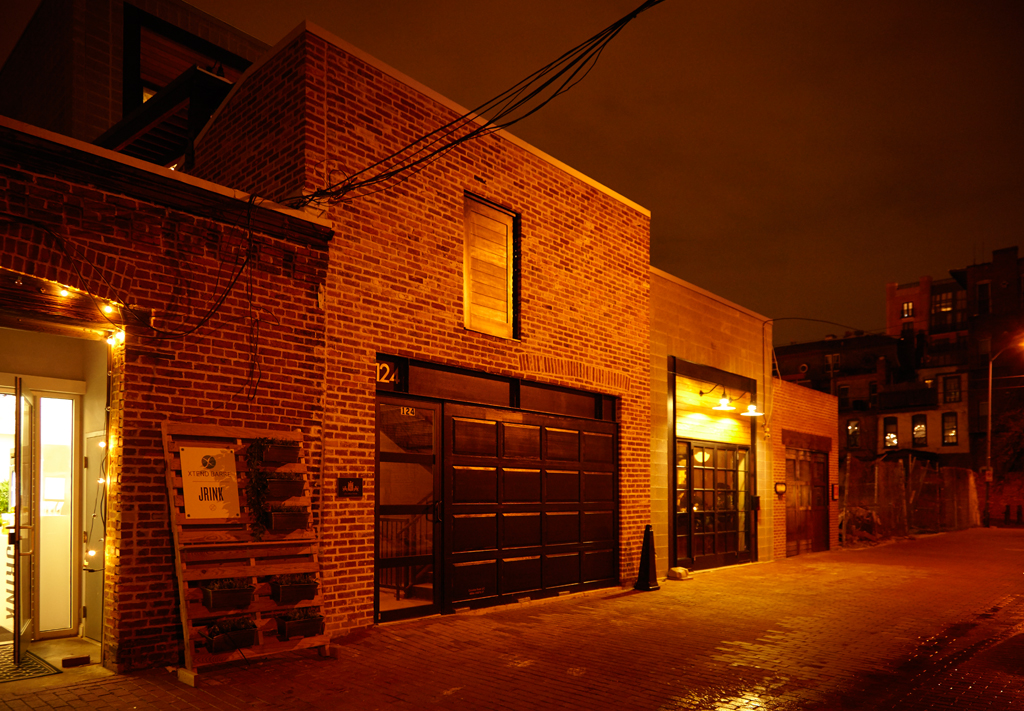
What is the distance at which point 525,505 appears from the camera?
1084 centimetres

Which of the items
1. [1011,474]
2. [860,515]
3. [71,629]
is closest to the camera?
[71,629]

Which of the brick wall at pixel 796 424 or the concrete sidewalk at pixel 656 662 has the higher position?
the brick wall at pixel 796 424

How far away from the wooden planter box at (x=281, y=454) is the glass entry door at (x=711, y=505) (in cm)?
843

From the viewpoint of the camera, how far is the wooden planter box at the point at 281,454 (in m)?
7.54

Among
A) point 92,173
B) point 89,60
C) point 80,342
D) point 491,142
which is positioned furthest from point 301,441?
point 89,60

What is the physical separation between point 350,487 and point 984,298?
51676 mm

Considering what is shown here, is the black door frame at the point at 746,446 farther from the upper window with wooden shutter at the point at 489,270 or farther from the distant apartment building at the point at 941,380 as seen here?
the distant apartment building at the point at 941,380

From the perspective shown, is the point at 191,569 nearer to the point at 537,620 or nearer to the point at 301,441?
the point at 301,441

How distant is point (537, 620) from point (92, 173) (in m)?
6.80

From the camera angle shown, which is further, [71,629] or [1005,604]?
[1005,604]

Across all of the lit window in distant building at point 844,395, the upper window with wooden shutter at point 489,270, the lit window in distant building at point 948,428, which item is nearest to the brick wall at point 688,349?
the upper window with wooden shutter at point 489,270

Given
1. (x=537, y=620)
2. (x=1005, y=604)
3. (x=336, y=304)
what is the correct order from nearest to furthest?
1. (x=336, y=304)
2. (x=537, y=620)
3. (x=1005, y=604)

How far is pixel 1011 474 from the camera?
39.5m

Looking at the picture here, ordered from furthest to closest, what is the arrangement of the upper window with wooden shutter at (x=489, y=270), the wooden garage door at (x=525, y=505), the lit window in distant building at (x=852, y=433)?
the lit window in distant building at (x=852, y=433) → the upper window with wooden shutter at (x=489, y=270) → the wooden garage door at (x=525, y=505)
